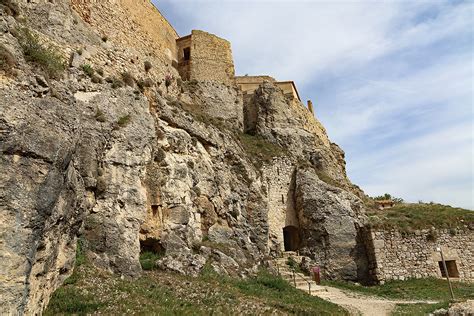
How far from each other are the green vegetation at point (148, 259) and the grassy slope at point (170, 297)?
1.23ft

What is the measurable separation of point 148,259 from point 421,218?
51.8 ft

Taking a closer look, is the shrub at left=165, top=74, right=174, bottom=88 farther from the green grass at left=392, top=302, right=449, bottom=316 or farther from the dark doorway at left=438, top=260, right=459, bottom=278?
the dark doorway at left=438, top=260, right=459, bottom=278

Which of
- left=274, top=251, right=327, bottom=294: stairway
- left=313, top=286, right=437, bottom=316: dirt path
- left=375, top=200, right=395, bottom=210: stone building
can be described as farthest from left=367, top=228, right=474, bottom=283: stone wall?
left=375, top=200, right=395, bottom=210: stone building

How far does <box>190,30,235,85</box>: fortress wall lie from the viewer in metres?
22.8

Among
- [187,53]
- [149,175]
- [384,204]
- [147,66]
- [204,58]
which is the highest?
[187,53]

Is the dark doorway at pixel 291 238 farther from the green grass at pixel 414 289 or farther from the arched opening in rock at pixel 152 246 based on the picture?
the arched opening in rock at pixel 152 246

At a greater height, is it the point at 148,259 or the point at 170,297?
the point at 148,259

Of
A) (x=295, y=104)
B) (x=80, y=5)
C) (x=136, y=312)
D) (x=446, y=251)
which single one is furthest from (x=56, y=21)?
(x=446, y=251)

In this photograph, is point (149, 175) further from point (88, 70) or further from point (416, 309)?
point (416, 309)

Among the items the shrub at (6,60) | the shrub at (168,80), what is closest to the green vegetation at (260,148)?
the shrub at (168,80)

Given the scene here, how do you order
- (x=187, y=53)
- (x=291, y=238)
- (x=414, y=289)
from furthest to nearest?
(x=187, y=53) → (x=291, y=238) → (x=414, y=289)

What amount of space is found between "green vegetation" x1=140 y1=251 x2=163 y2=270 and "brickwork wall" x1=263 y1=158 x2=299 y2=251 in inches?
343

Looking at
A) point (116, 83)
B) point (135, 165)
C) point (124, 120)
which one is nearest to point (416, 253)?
point (135, 165)

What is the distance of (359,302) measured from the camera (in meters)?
13.6
